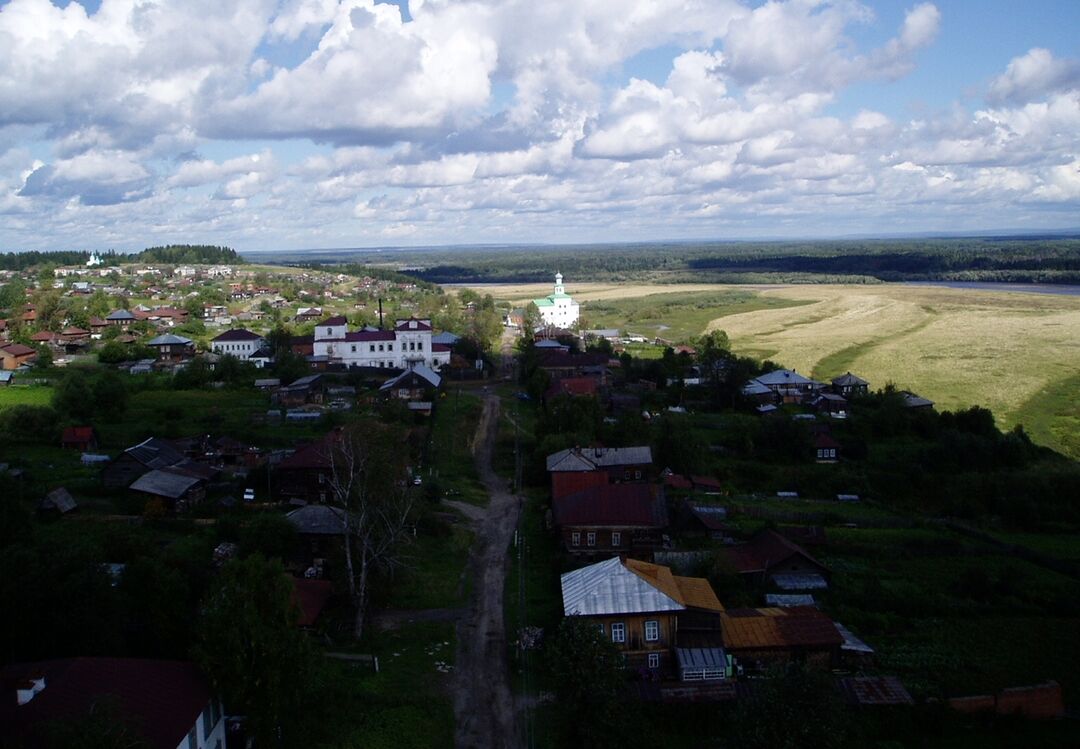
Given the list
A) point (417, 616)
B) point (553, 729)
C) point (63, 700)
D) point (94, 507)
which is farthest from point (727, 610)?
point (94, 507)

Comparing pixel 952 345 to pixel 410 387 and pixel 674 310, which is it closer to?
pixel 674 310

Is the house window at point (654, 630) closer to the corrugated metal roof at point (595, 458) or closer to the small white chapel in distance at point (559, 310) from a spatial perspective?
the corrugated metal roof at point (595, 458)

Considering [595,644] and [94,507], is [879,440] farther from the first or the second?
[94,507]

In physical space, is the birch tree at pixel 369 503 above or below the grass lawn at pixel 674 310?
above

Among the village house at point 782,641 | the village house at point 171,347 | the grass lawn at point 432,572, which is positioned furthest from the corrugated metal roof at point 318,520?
the village house at point 171,347

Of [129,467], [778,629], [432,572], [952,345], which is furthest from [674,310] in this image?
[778,629]

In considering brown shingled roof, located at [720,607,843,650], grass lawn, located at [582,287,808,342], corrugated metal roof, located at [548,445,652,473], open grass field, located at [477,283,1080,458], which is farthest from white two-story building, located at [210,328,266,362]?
brown shingled roof, located at [720,607,843,650]
